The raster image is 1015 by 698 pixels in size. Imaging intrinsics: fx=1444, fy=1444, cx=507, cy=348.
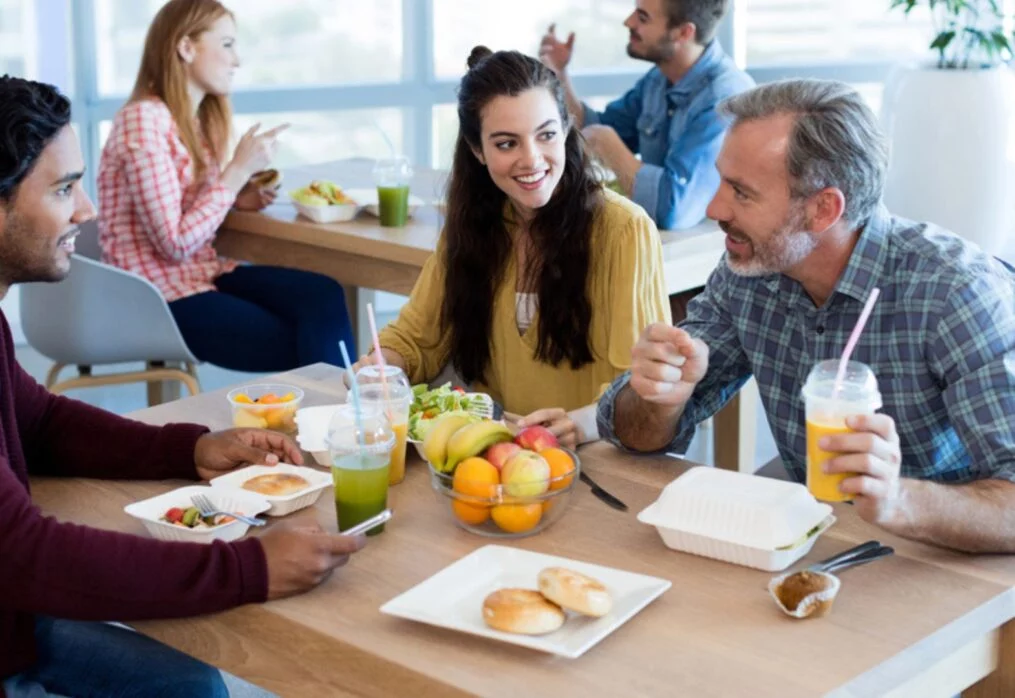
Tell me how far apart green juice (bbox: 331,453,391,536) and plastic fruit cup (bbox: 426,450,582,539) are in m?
0.08

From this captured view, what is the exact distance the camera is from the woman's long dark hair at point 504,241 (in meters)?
2.49

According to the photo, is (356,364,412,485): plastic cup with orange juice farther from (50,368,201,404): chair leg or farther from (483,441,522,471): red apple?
(50,368,201,404): chair leg

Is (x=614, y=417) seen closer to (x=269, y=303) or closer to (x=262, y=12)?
(x=269, y=303)

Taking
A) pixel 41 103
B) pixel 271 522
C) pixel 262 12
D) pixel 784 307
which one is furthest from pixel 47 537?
pixel 262 12

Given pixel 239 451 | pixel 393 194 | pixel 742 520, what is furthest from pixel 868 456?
pixel 393 194

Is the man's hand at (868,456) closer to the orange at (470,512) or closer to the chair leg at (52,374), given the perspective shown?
the orange at (470,512)

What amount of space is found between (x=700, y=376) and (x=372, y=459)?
495 mm

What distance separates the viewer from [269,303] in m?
3.71

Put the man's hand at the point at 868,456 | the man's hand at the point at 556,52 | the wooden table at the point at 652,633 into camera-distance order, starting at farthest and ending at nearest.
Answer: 1. the man's hand at the point at 556,52
2. the man's hand at the point at 868,456
3. the wooden table at the point at 652,633

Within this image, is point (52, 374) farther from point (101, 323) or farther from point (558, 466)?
point (558, 466)

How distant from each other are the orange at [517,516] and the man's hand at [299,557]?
185 millimetres

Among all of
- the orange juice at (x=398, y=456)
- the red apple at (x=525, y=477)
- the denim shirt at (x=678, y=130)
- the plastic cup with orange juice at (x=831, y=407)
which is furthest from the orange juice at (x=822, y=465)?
the denim shirt at (x=678, y=130)

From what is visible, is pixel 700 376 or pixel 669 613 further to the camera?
pixel 700 376

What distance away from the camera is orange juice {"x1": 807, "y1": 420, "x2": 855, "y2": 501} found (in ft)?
5.08
